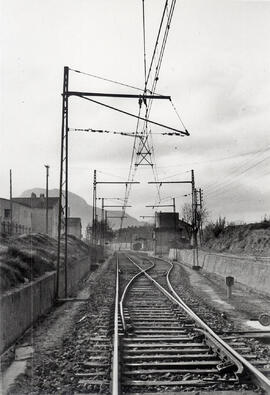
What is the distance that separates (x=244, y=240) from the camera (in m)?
50.4

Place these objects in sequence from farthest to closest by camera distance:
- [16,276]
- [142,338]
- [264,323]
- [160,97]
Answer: [160,97]
[16,276]
[264,323]
[142,338]

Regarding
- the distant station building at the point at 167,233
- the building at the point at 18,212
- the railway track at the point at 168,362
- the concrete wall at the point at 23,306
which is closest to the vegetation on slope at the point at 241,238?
the distant station building at the point at 167,233

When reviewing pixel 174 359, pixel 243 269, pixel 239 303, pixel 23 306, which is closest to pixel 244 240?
pixel 243 269

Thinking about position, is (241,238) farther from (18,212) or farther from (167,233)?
(18,212)

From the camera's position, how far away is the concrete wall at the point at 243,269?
69.0ft

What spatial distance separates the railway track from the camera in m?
6.65

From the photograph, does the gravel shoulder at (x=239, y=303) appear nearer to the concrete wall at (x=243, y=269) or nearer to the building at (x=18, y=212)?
the concrete wall at (x=243, y=269)

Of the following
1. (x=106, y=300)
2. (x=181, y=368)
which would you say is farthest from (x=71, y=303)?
(x=181, y=368)

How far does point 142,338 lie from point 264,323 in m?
3.27

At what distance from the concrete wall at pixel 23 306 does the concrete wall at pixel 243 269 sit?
912 centimetres

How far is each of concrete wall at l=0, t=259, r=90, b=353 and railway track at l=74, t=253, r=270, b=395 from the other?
1.71m

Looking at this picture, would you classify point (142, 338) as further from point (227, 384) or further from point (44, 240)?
point (44, 240)

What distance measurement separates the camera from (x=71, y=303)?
17328 mm

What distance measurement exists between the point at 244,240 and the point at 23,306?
41194mm
